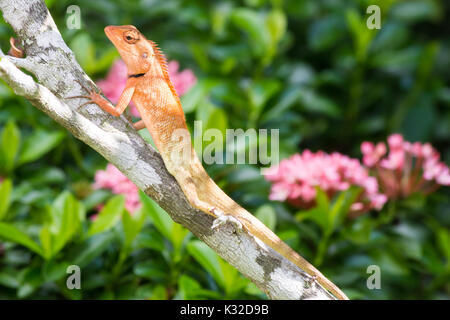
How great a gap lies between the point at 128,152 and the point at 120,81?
81cm

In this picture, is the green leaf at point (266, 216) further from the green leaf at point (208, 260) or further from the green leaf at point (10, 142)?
the green leaf at point (10, 142)

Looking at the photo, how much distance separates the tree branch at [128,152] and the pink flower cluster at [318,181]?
0.53 m

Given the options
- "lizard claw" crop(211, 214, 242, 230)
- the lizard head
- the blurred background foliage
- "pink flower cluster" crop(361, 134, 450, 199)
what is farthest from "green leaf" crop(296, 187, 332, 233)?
the lizard head

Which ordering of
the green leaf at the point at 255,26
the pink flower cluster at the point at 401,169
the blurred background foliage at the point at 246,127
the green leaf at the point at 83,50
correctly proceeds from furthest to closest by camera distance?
1. the green leaf at the point at 255,26
2. the green leaf at the point at 83,50
3. the pink flower cluster at the point at 401,169
4. the blurred background foliage at the point at 246,127

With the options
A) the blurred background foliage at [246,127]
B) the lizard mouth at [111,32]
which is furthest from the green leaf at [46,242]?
the lizard mouth at [111,32]

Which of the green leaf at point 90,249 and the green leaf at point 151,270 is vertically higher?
the green leaf at point 90,249

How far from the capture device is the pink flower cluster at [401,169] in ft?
5.20

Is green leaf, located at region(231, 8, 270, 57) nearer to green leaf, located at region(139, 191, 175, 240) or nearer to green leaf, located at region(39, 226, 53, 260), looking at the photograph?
green leaf, located at region(139, 191, 175, 240)

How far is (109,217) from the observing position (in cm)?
140

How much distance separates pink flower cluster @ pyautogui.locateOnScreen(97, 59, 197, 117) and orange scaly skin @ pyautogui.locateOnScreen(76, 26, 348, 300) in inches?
20.7

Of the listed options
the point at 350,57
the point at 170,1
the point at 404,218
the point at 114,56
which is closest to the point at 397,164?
the point at 404,218
